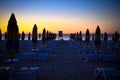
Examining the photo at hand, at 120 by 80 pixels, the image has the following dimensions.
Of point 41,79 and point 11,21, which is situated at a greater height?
point 11,21

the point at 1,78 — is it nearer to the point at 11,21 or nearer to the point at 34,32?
the point at 11,21

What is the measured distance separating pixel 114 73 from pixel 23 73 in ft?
11.4

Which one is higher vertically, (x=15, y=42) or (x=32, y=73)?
(x=15, y=42)

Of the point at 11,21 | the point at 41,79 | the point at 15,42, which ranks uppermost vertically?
the point at 11,21

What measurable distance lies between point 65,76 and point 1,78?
285 centimetres

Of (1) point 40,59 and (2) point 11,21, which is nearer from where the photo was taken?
(2) point 11,21

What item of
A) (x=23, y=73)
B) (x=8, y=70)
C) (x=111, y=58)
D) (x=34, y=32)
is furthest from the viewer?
(x=34, y=32)

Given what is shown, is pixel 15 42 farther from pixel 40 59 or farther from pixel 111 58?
pixel 111 58

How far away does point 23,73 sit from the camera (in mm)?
7238

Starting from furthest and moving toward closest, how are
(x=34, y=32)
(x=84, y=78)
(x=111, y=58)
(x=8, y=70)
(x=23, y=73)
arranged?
(x=34, y=32) → (x=111, y=58) → (x=84, y=78) → (x=8, y=70) → (x=23, y=73)

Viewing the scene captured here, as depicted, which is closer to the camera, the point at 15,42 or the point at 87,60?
the point at 15,42

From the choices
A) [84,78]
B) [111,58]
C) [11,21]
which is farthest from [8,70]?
[111,58]

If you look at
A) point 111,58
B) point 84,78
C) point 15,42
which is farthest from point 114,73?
point 111,58

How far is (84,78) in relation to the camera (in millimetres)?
8352
